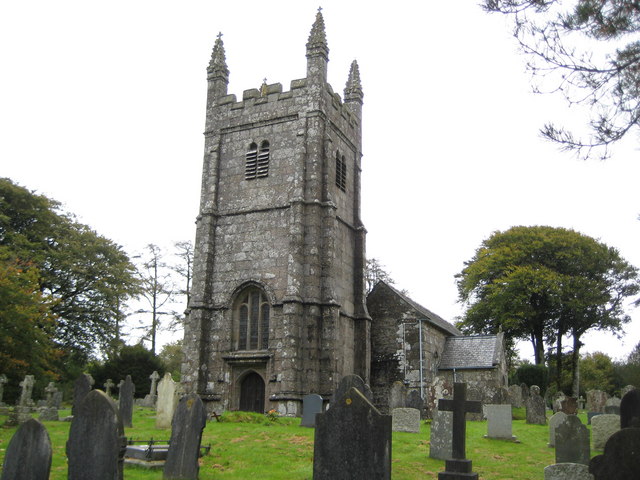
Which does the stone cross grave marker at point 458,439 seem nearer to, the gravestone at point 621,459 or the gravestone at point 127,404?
the gravestone at point 621,459

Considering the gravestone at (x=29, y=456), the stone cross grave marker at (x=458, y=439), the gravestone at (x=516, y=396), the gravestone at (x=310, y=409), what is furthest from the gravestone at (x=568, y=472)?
the gravestone at (x=516, y=396)

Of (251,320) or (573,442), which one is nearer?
(573,442)

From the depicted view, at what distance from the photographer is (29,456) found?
7008mm

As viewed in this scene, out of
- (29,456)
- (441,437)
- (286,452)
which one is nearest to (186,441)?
(29,456)

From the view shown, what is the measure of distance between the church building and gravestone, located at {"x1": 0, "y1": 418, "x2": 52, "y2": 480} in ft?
48.3

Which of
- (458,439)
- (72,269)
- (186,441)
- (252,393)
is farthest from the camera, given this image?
(72,269)

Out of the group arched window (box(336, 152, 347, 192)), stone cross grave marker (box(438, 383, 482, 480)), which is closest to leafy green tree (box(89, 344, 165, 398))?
arched window (box(336, 152, 347, 192))

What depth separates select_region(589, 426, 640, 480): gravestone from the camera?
538cm

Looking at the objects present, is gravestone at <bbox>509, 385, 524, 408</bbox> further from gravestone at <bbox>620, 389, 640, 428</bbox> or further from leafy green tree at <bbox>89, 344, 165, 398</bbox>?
leafy green tree at <bbox>89, 344, 165, 398</bbox>

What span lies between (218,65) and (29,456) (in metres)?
23.6

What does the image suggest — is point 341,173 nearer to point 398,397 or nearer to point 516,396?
point 398,397

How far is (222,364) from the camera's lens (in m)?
23.3

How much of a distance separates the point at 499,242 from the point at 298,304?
76.6 ft

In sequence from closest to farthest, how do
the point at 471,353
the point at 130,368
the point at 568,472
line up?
the point at 568,472, the point at 471,353, the point at 130,368
